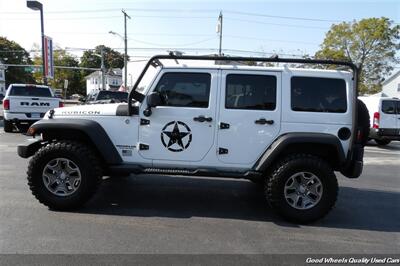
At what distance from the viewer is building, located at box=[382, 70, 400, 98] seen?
158 feet

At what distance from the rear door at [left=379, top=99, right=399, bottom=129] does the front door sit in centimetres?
1159

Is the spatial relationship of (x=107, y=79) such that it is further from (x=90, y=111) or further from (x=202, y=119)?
(x=202, y=119)

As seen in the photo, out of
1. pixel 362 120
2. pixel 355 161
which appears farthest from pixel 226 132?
pixel 362 120

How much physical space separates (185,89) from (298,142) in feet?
5.47

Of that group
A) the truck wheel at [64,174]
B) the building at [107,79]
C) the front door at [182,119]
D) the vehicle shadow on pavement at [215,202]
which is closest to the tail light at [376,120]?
the vehicle shadow on pavement at [215,202]

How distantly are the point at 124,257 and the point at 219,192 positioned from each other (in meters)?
2.81

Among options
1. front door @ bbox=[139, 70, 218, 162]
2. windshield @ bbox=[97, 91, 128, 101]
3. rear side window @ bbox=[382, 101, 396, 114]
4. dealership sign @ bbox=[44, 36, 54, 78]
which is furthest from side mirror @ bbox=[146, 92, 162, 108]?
dealership sign @ bbox=[44, 36, 54, 78]

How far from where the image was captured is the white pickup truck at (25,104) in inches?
529

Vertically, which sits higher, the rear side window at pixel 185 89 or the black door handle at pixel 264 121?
the rear side window at pixel 185 89

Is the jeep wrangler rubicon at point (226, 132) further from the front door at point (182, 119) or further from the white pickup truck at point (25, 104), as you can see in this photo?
the white pickup truck at point (25, 104)

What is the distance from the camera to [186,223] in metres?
4.76

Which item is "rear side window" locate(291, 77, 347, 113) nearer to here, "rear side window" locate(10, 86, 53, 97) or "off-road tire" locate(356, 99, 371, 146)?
"off-road tire" locate(356, 99, 371, 146)

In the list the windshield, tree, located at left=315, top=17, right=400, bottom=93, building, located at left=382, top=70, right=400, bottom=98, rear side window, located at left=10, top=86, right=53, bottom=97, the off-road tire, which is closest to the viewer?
the off-road tire

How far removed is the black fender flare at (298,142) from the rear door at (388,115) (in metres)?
10.9
